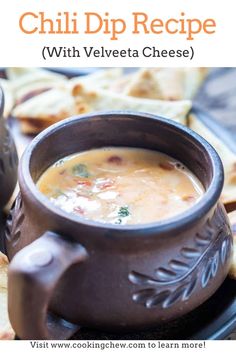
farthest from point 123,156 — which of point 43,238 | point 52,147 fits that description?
point 43,238

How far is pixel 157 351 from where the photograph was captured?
3.66 ft

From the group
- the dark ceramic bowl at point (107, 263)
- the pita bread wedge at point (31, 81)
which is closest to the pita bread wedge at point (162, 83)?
the pita bread wedge at point (31, 81)

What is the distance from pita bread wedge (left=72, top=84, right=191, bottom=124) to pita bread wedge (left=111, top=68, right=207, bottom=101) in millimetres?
68

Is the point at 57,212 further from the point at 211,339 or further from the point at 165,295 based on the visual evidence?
the point at 211,339

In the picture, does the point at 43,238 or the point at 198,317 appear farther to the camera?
the point at 198,317

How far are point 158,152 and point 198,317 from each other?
332 mm

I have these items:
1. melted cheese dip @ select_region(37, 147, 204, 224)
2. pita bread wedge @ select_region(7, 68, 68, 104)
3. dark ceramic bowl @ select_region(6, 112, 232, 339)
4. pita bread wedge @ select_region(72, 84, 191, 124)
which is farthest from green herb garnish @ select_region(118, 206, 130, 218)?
pita bread wedge @ select_region(7, 68, 68, 104)

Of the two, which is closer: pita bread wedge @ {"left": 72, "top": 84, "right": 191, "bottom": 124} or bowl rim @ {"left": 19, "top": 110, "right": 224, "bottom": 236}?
bowl rim @ {"left": 19, "top": 110, "right": 224, "bottom": 236}

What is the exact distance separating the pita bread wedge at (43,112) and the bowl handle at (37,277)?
0.68m

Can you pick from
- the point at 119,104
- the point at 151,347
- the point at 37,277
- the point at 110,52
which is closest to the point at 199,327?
the point at 151,347

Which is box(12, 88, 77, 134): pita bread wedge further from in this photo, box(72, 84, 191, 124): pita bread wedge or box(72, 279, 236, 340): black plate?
box(72, 279, 236, 340): black plate

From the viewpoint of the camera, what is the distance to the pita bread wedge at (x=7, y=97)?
1651 millimetres

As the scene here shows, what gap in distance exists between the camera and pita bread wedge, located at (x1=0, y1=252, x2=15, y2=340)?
109 cm

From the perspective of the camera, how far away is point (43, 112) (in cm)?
161
